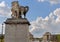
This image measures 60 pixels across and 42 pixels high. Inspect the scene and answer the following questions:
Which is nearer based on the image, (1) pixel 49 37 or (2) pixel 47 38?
(1) pixel 49 37

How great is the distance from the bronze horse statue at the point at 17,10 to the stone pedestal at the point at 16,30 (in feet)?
0.96

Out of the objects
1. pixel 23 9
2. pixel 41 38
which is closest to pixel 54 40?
pixel 41 38

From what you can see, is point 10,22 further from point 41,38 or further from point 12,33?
point 41,38

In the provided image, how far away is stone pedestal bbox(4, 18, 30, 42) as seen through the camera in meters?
13.6

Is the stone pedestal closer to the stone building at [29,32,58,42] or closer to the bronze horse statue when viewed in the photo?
the bronze horse statue

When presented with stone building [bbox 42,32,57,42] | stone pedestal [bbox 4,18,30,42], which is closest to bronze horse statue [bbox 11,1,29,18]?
stone pedestal [bbox 4,18,30,42]

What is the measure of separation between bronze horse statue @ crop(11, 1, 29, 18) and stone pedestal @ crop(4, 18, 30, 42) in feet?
0.96

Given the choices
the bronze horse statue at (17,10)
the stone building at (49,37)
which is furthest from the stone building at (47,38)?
the bronze horse statue at (17,10)

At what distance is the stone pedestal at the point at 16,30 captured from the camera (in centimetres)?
1356

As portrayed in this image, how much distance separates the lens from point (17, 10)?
1373 cm

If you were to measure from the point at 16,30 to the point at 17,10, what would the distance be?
0.94 metres

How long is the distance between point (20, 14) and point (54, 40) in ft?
69.4

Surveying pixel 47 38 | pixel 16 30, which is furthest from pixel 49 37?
pixel 16 30

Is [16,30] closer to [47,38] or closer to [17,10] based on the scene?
[17,10]
